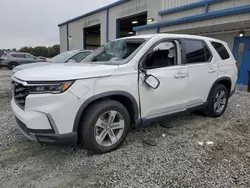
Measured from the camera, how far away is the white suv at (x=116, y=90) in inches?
94.4

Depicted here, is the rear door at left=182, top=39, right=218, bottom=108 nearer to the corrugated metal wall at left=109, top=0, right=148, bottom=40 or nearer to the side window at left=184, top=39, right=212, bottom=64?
the side window at left=184, top=39, right=212, bottom=64

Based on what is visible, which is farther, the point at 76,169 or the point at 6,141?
the point at 6,141

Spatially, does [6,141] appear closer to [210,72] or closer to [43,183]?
[43,183]

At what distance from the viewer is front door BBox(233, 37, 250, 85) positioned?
9.14 metres

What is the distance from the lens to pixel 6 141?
3.28 metres

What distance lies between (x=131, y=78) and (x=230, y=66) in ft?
9.76

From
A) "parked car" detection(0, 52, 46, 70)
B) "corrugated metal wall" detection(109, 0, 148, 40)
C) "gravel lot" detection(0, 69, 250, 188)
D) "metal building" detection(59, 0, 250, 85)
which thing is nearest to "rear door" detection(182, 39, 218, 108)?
"gravel lot" detection(0, 69, 250, 188)

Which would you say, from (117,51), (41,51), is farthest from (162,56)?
(41,51)

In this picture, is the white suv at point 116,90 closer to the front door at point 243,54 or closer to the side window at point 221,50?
the side window at point 221,50

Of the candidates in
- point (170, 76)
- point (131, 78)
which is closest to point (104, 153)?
point (131, 78)

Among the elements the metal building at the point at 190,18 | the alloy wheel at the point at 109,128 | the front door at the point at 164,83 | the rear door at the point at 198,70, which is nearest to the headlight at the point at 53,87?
the alloy wheel at the point at 109,128

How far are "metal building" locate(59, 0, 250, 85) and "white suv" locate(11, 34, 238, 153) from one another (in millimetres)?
4725

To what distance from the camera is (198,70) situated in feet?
12.6

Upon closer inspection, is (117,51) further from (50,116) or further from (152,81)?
(50,116)
